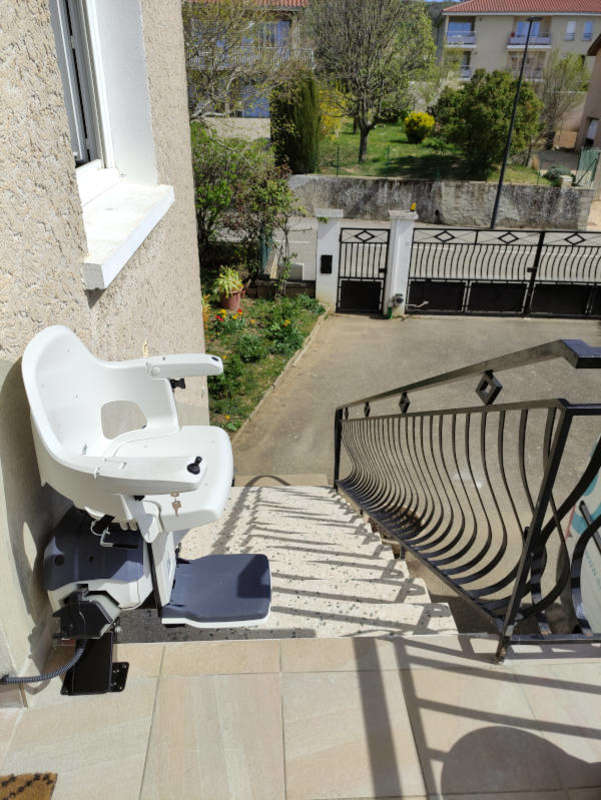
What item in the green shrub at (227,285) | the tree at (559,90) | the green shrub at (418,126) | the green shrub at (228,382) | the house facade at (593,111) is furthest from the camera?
the tree at (559,90)

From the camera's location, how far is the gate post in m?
9.59

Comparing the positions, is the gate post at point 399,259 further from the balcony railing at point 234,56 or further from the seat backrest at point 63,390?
the seat backrest at point 63,390

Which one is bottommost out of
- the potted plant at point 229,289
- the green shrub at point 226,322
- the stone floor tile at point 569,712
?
the green shrub at point 226,322

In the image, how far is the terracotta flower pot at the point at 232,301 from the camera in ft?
31.4

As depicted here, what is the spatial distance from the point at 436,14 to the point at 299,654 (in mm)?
42740

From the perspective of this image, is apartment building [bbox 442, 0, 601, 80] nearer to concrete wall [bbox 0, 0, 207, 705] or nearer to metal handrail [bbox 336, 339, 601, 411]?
concrete wall [bbox 0, 0, 207, 705]

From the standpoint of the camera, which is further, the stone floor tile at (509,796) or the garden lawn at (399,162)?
the garden lawn at (399,162)

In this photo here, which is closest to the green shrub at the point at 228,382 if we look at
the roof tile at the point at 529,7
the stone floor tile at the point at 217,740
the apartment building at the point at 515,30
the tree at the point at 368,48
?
the stone floor tile at the point at 217,740

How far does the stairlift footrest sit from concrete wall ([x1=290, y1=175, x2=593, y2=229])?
51.9 ft

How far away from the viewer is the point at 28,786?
1.52 m

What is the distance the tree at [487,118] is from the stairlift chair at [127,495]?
703 inches

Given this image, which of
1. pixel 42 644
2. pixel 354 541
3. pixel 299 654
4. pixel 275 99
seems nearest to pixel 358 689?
pixel 299 654

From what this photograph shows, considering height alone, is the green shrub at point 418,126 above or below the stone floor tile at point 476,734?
above

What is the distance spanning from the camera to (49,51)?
1.79 m
